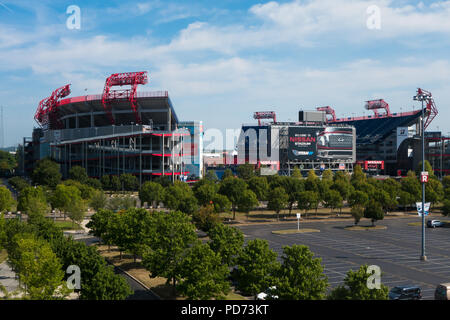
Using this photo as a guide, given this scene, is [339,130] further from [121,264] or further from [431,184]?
[121,264]

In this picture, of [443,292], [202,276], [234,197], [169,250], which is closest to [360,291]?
[202,276]

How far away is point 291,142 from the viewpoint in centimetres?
15250

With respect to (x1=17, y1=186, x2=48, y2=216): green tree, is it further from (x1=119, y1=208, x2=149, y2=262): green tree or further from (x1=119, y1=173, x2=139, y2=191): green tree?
(x1=119, y1=173, x2=139, y2=191): green tree

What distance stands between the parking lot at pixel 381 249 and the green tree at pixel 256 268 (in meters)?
7.59

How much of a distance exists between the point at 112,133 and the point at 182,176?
72.8ft

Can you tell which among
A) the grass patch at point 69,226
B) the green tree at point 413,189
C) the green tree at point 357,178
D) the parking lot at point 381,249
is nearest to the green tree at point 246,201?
the parking lot at point 381,249

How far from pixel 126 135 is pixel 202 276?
85146 mm

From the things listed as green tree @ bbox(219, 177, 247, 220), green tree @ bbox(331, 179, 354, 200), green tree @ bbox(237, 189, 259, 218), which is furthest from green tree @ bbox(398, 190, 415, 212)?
green tree @ bbox(219, 177, 247, 220)

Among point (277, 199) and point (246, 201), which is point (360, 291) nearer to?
point (246, 201)

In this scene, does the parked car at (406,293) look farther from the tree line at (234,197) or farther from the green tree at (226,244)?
the tree line at (234,197)

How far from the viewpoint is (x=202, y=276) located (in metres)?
21.9

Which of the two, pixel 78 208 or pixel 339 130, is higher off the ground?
pixel 339 130

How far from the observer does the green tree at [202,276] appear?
21453 mm
